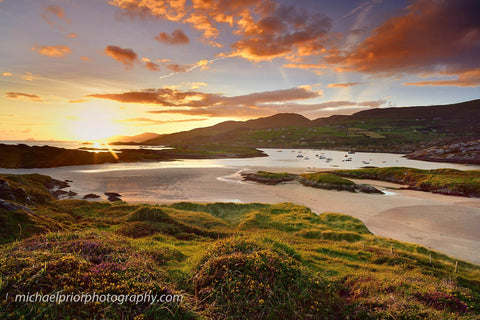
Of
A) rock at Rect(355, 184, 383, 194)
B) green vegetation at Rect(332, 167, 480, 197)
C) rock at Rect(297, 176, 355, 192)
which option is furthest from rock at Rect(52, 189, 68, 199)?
green vegetation at Rect(332, 167, 480, 197)

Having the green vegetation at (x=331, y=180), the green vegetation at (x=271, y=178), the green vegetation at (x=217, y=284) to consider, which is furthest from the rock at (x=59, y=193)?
the green vegetation at (x=331, y=180)

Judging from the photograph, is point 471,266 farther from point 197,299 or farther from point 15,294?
point 15,294

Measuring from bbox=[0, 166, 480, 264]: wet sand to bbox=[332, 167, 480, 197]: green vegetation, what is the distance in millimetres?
3845

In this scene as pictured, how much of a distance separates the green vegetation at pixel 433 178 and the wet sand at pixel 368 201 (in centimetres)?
385

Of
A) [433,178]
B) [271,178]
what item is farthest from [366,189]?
[271,178]

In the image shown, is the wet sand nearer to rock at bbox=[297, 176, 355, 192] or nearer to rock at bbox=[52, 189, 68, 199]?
rock at bbox=[297, 176, 355, 192]

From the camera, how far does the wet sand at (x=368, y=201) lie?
2538cm

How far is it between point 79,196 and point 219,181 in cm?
3167

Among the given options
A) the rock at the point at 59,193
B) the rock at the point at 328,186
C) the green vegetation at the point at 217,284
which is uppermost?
the green vegetation at the point at 217,284

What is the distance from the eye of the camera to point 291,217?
27.5 m

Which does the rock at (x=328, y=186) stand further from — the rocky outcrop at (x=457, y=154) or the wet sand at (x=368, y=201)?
the rocky outcrop at (x=457, y=154)

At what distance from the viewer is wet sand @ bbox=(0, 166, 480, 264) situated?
25.4 meters

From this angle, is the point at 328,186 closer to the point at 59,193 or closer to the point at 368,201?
the point at 368,201

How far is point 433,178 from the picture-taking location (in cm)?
5188
